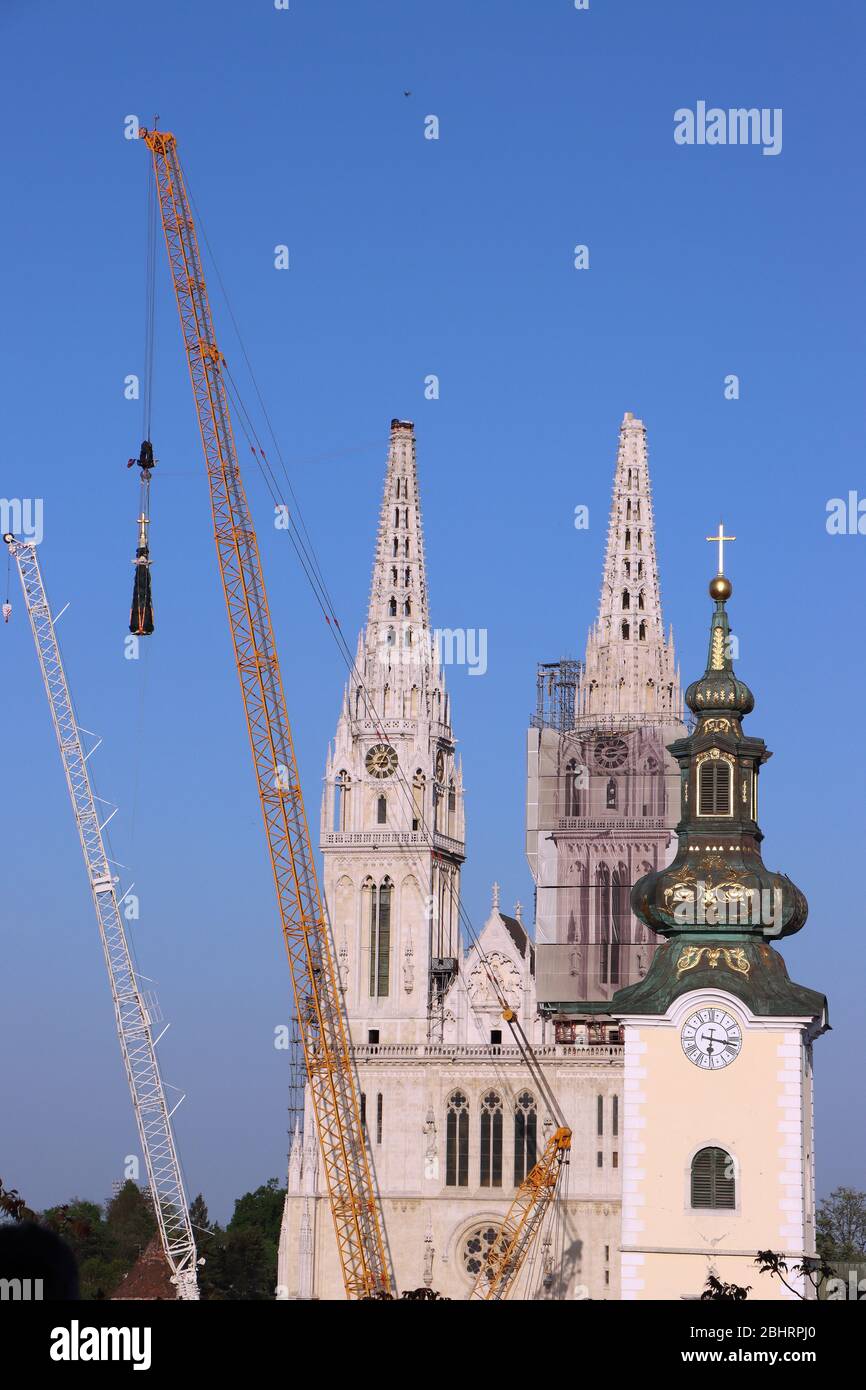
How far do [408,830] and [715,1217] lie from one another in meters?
71.1

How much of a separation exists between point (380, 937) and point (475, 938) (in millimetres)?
5448

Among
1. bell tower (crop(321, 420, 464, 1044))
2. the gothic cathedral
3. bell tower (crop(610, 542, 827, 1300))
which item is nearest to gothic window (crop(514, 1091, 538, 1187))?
the gothic cathedral

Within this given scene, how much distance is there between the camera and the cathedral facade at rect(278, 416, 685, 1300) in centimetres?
12638

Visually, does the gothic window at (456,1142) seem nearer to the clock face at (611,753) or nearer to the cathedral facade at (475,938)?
the cathedral facade at (475,938)

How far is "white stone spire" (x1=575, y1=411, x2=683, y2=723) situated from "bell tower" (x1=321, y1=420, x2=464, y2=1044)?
8.48m

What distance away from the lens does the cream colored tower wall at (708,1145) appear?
2518 inches

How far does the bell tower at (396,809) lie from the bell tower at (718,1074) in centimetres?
6503

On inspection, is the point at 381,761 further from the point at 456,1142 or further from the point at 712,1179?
the point at 712,1179

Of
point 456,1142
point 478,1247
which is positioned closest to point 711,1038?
point 478,1247

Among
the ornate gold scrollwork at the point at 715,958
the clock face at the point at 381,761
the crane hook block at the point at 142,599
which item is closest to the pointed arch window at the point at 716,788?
the ornate gold scrollwork at the point at 715,958

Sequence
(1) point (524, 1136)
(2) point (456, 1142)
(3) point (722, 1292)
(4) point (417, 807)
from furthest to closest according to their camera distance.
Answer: (4) point (417, 807) < (2) point (456, 1142) < (1) point (524, 1136) < (3) point (722, 1292)

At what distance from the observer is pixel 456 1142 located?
128500mm

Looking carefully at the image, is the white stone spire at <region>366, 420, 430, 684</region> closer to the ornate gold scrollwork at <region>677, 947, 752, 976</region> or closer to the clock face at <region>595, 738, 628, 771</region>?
the clock face at <region>595, 738, 628, 771</region>
